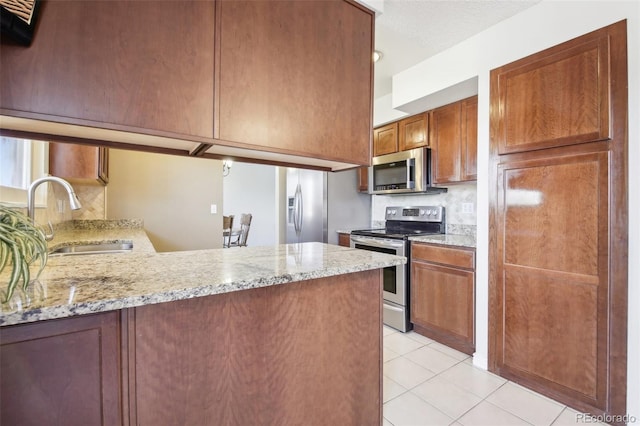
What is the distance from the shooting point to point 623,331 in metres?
1.52

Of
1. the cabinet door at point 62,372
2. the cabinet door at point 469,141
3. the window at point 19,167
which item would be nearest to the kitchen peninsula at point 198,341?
the cabinet door at point 62,372

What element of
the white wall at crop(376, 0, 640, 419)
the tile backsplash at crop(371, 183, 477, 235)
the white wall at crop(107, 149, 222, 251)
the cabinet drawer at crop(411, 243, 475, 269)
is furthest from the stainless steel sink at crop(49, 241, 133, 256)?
the tile backsplash at crop(371, 183, 477, 235)

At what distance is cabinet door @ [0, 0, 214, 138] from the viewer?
75 centimetres

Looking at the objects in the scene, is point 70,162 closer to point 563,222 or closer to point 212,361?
point 212,361

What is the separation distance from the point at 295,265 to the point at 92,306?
64cm

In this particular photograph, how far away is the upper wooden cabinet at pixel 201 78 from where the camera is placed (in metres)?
0.77

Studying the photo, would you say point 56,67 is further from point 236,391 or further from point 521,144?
point 521,144

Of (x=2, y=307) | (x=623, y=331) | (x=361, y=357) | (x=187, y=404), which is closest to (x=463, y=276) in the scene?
(x=623, y=331)

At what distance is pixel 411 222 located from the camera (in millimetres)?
3367

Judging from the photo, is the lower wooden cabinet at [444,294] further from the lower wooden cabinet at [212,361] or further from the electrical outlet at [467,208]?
the lower wooden cabinet at [212,361]

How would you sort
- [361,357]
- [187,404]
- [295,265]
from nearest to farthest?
1. [187,404]
2. [295,265]
3. [361,357]

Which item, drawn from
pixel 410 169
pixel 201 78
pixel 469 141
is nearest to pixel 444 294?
pixel 410 169

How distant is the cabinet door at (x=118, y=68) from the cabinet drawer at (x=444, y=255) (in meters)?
2.12

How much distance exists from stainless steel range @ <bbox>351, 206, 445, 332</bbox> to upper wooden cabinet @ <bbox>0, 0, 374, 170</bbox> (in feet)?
5.00
